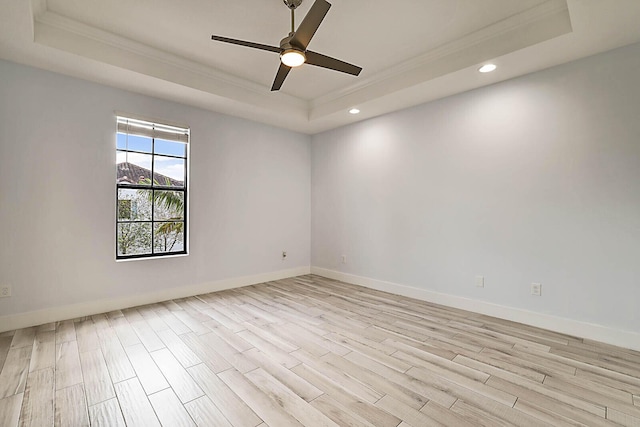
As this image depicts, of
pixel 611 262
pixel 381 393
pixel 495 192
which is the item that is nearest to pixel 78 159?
pixel 381 393

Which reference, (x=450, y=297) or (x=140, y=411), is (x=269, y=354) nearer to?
(x=140, y=411)

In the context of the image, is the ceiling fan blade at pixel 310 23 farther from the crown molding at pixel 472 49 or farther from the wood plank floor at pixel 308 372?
the wood plank floor at pixel 308 372

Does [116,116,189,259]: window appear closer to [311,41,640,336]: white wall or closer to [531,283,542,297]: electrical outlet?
[311,41,640,336]: white wall

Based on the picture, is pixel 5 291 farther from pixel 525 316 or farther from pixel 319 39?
pixel 525 316

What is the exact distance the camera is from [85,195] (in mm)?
3328

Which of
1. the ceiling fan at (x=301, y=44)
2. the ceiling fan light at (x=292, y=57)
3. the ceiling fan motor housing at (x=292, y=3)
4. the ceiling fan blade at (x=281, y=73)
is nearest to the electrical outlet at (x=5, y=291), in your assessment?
the ceiling fan at (x=301, y=44)

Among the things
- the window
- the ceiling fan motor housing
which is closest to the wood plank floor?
the window

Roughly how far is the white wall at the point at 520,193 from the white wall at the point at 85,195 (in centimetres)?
205

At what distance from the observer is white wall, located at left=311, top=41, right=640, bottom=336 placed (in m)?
2.69

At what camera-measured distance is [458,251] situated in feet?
12.1

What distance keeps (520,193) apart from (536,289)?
1007mm

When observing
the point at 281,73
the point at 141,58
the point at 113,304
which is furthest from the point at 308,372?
the point at 141,58

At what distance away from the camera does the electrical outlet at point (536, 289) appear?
3080mm

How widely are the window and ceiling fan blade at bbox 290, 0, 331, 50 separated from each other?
2458mm
